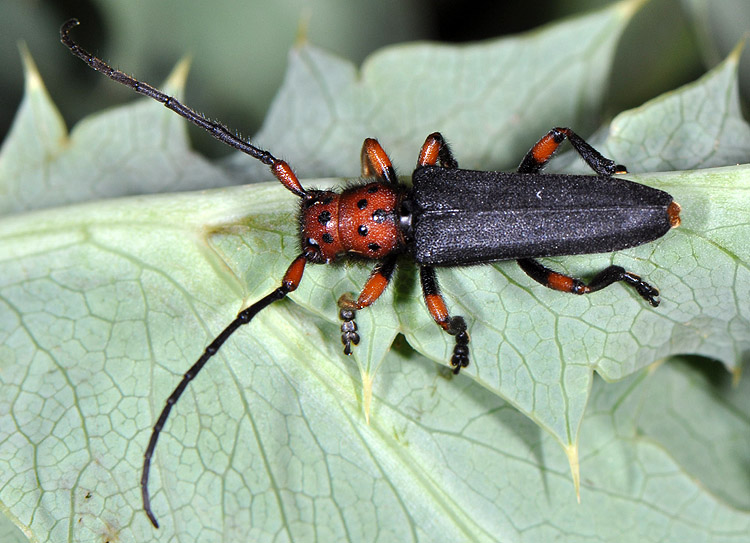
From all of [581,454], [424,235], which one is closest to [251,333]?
[424,235]

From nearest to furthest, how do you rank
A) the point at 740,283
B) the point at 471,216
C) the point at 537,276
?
the point at 740,283 < the point at 537,276 < the point at 471,216

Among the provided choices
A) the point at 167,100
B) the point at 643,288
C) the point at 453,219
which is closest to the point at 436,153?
the point at 453,219

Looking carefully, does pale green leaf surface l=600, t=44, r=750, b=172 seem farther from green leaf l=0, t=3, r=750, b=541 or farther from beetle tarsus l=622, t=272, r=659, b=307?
beetle tarsus l=622, t=272, r=659, b=307

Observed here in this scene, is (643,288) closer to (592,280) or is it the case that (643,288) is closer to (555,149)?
(592,280)

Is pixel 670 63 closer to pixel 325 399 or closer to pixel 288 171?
pixel 288 171

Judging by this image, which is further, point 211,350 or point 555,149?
point 555,149
